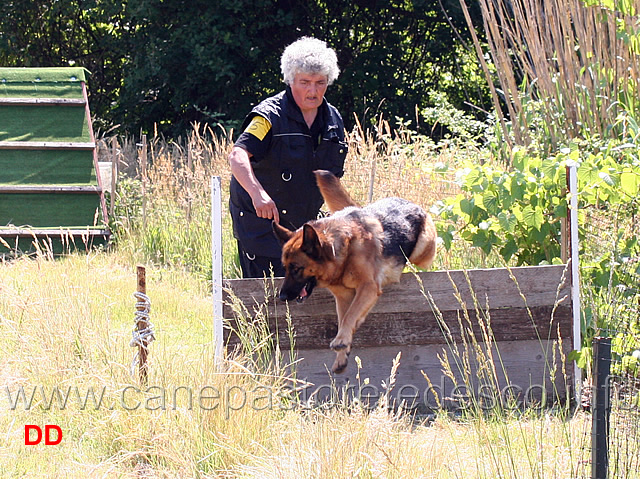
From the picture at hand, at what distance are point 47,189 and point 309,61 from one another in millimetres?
5235

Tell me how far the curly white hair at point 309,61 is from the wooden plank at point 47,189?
4.71 meters

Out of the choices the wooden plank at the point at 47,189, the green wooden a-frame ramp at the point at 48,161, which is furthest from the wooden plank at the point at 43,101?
the wooden plank at the point at 47,189

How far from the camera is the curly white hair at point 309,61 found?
431 cm

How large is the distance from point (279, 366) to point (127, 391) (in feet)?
2.45

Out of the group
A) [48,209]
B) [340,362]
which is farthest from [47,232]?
[340,362]

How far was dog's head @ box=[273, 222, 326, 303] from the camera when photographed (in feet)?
12.4

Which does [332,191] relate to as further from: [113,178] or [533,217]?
[113,178]

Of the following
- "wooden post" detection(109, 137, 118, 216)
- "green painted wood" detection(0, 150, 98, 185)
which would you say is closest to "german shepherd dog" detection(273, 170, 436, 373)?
"wooden post" detection(109, 137, 118, 216)

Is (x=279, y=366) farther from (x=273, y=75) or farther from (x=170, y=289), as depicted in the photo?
(x=273, y=75)

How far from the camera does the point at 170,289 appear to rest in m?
Answer: 6.80

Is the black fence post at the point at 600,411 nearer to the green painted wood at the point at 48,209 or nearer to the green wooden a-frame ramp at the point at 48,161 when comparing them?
the green wooden a-frame ramp at the point at 48,161

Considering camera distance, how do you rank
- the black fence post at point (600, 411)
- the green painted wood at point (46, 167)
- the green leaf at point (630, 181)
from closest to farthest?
the black fence post at point (600, 411) < the green leaf at point (630, 181) < the green painted wood at point (46, 167)

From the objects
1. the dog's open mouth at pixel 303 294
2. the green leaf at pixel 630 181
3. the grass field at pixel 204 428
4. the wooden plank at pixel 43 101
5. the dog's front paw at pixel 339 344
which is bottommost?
the grass field at pixel 204 428

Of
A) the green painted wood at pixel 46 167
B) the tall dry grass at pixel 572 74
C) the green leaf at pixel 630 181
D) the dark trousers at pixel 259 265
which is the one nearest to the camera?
the green leaf at pixel 630 181
